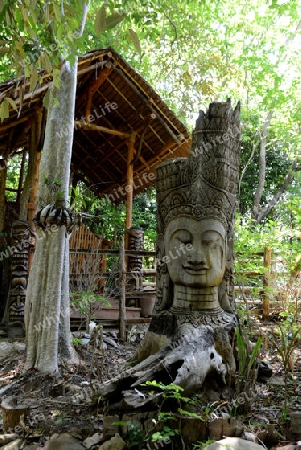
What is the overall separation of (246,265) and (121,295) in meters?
2.31

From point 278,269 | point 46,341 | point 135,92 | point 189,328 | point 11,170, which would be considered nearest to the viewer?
point 189,328

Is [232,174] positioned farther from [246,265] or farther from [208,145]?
[246,265]

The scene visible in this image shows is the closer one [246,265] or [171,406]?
[171,406]

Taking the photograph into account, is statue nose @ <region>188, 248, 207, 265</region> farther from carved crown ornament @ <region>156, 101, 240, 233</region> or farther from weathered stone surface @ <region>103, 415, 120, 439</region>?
weathered stone surface @ <region>103, 415, 120, 439</region>

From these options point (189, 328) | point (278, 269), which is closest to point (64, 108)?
point (189, 328)

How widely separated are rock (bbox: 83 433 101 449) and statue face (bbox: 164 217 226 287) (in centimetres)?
148

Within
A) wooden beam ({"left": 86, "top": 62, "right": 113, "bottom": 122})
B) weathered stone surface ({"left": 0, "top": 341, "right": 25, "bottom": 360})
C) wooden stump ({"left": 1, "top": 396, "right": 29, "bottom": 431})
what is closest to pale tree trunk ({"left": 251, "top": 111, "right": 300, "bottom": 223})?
wooden beam ({"left": 86, "top": 62, "right": 113, "bottom": 122})

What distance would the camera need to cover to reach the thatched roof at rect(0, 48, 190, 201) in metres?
7.99

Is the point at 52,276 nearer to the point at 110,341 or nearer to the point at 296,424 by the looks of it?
the point at 110,341

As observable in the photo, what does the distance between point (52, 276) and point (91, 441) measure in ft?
8.09

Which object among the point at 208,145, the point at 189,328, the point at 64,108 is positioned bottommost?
the point at 189,328

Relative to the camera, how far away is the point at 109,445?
8.62 feet

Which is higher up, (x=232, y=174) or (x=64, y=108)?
(x=64, y=108)

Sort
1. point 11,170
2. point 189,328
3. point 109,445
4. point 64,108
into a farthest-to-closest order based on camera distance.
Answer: point 11,170 < point 64,108 < point 189,328 < point 109,445
